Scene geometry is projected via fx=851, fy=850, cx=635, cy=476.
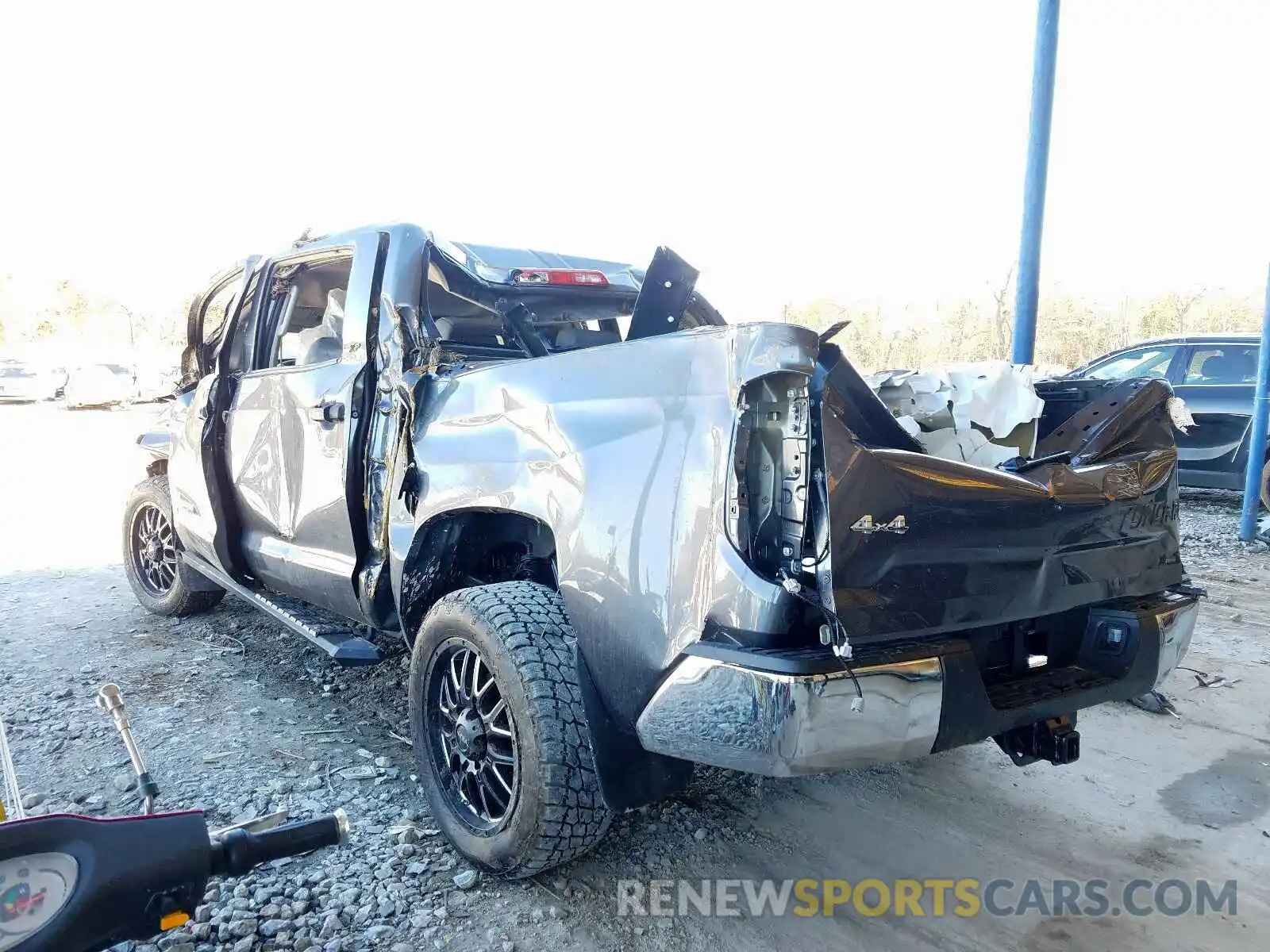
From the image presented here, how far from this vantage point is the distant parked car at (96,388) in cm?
2161

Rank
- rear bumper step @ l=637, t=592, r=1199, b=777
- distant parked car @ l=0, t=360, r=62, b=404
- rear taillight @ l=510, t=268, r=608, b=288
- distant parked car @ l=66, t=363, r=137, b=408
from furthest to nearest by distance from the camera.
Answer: distant parked car @ l=0, t=360, r=62, b=404, distant parked car @ l=66, t=363, r=137, b=408, rear taillight @ l=510, t=268, r=608, b=288, rear bumper step @ l=637, t=592, r=1199, b=777

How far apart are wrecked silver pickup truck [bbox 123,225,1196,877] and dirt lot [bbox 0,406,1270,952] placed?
0.28 metres

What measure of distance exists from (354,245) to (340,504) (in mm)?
1057

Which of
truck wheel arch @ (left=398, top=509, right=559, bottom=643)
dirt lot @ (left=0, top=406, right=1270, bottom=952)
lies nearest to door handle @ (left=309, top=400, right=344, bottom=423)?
truck wheel arch @ (left=398, top=509, right=559, bottom=643)

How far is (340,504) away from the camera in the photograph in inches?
129

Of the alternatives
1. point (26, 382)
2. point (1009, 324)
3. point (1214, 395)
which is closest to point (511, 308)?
point (1214, 395)

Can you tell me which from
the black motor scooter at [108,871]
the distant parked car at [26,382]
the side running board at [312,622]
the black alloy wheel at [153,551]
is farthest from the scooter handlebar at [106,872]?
the distant parked car at [26,382]

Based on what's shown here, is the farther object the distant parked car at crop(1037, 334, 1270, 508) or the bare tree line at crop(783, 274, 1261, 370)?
the bare tree line at crop(783, 274, 1261, 370)

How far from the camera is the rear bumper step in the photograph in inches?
69.9

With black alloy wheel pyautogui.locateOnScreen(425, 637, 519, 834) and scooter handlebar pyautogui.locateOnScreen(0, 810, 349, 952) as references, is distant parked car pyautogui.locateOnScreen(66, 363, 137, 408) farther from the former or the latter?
scooter handlebar pyautogui.locateOnScreen(0, 810, 349, 952)

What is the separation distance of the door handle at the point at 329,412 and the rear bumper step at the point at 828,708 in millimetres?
1850

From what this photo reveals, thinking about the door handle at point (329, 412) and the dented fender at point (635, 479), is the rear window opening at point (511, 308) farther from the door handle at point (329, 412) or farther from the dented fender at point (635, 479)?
the dented fender at point (635, 479)

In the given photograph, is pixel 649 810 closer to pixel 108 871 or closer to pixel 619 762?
pixel 619 762

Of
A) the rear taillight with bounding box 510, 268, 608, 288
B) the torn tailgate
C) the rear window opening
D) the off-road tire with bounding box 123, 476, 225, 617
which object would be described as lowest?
the off-road tire with bounding box 123, 476, 225, 617
